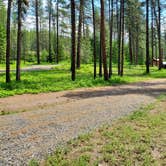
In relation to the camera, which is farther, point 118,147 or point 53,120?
point 53,120

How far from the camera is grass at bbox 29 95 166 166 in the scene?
5617 millimetres

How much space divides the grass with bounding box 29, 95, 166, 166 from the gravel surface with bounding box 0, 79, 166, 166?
332mm

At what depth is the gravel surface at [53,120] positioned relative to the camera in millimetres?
6070

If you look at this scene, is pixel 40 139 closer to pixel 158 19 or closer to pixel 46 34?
pixel 158 19

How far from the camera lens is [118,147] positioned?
6.37 meters

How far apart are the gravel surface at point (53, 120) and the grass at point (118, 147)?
1.09 ft

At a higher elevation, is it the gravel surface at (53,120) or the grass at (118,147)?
the gravel surface at (53,120)

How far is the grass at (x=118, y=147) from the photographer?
18.4ft

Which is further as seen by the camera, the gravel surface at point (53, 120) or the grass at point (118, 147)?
the gravel surface at point (53, 120)

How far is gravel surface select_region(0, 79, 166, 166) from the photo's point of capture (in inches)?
239

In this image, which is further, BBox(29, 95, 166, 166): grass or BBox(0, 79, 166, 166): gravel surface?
BBox(0, 79, 166, 166): gravel surface

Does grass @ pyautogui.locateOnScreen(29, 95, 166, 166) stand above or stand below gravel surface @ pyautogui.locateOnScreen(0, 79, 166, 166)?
below

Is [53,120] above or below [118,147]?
above

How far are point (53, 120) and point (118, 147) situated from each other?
284 centimetres
